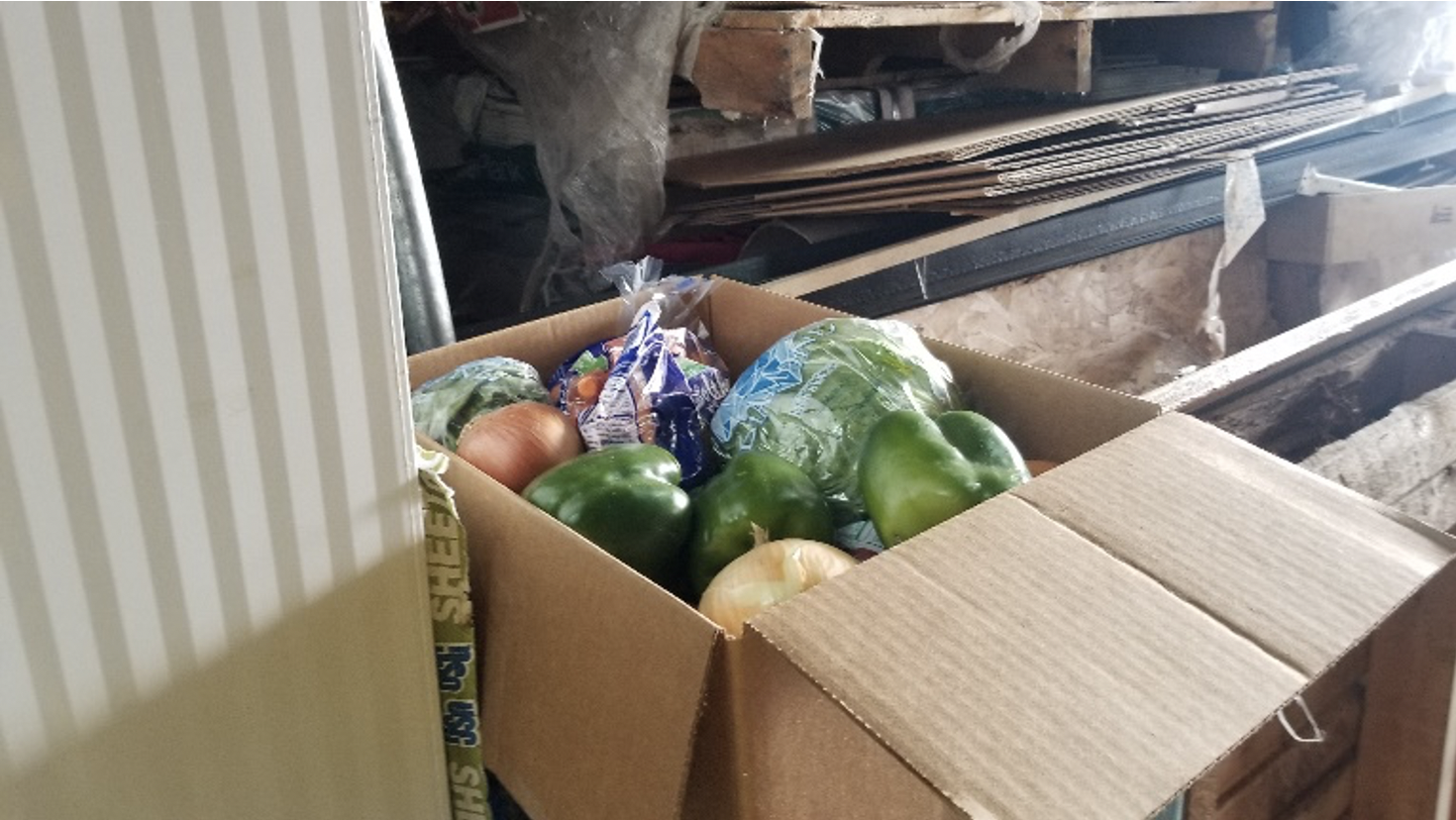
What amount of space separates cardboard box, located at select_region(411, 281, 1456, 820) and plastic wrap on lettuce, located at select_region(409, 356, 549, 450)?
0.17m

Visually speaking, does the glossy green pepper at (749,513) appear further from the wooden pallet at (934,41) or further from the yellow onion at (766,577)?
the wooden pallet at (934,41)

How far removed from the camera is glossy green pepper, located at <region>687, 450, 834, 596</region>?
749 mm

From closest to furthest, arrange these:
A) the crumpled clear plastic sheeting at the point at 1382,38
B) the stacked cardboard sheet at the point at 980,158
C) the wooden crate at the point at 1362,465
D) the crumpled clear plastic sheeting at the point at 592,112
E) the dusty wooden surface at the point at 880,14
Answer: the wooden crate at the point at 1362,465 < the dusty wooden surface at the point at 880,14 < the crumpled clear plastic sheeting at the point at 592,112 < the stacked cardboard sheet at the point at 980,158 < the crumpled clear plastic sheeting at the point at 1382,38

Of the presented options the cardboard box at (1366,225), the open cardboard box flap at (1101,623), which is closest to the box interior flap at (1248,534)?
the open cardboard box flap at (1101,623)

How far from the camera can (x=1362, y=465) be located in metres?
1.36

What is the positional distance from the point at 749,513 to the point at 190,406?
0.35m

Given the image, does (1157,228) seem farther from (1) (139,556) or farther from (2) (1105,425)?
(1) (139,556)

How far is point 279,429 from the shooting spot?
561mm

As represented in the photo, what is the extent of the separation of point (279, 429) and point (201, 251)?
10 cm

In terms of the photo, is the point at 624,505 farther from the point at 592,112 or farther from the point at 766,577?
the point at 592,112

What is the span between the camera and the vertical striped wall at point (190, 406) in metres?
0.47

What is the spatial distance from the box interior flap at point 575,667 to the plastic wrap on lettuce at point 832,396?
9.2 inches

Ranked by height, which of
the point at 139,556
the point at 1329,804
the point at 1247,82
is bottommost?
the point at 1329,804

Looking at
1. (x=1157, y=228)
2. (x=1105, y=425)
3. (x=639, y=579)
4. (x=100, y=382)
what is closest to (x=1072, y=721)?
(x=639, y=579)
